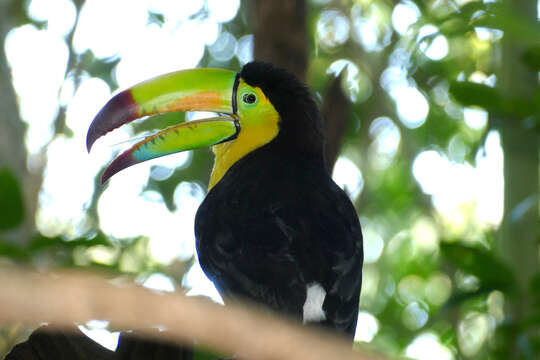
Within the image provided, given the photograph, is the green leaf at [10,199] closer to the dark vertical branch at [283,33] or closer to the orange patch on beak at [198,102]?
the orange patch on beak at [198,102]

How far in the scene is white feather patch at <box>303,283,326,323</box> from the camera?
2031mm

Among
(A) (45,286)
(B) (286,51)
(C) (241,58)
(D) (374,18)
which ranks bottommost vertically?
(A) (45,286)

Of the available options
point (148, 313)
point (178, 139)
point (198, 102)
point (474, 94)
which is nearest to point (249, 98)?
point (198, 102)

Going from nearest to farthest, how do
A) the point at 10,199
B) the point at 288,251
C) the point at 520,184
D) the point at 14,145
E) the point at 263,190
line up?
the point at 10,199 → the point at 288,251 → the point at 263,190 → the point at 520,184 → the point at 14,145

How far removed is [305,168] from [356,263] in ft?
1.70

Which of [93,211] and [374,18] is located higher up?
[374,18]

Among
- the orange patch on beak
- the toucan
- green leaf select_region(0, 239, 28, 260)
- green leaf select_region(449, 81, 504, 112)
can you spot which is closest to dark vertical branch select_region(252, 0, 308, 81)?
the toucan

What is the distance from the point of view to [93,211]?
5758 millimetres

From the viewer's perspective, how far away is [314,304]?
205cm

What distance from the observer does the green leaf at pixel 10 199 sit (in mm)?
1938

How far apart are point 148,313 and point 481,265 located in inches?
77.9

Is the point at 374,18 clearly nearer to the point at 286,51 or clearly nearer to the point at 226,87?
the point at 286,51

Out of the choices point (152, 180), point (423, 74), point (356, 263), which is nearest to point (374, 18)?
point (423, 74)

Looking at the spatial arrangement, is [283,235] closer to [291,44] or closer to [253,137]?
[253,137]
